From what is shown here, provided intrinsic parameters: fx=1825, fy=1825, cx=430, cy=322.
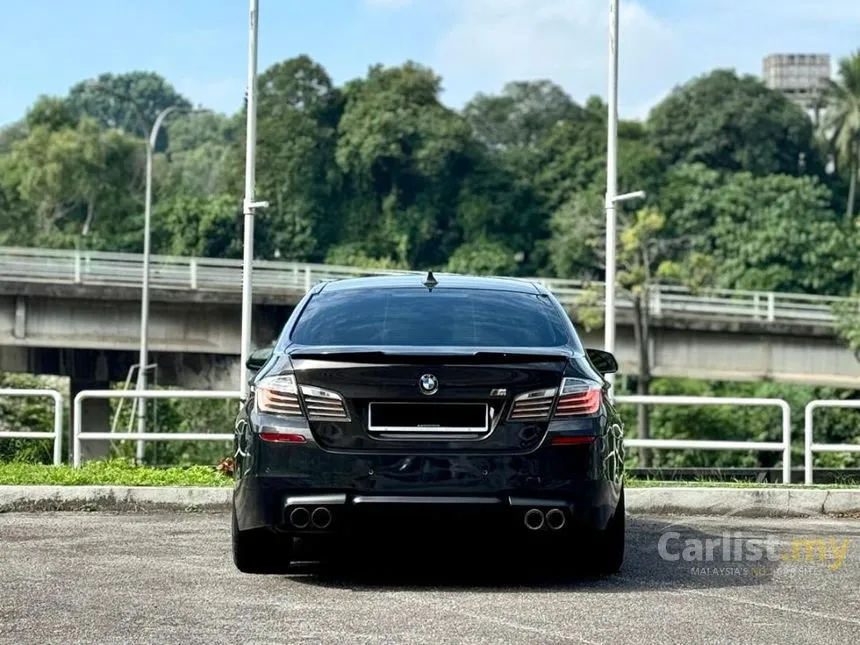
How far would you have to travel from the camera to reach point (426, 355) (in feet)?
28.0

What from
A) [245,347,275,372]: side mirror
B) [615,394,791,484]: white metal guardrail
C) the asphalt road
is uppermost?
[245,347,275,372]: side mirror

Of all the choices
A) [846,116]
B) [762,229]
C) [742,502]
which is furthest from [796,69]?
→ [742,502]

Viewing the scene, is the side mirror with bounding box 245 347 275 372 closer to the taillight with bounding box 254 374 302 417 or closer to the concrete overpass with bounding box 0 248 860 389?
the taillight with bounding box 254 374 302 417

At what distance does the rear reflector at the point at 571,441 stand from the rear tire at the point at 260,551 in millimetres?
1469

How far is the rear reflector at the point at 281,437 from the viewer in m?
8.51

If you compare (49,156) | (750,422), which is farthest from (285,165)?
(750,422)

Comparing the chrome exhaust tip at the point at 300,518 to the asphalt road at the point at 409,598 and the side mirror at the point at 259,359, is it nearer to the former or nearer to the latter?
the asphalt road at the point at 409,598

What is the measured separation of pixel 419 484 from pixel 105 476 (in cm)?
576

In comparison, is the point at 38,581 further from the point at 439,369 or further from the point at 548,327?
the point at 548,327

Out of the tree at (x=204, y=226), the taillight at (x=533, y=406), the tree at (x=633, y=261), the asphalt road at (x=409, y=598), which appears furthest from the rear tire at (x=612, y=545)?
the tree at (x=204, y=226)

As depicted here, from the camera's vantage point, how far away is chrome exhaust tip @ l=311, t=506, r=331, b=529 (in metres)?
8.52

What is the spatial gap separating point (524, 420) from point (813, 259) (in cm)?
7368

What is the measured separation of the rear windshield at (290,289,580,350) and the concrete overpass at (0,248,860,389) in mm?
36400

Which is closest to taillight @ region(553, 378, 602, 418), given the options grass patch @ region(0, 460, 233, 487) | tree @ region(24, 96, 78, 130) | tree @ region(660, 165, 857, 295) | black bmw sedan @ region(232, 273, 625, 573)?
black bmw sedan @ region(232, 273, 625, 573)
